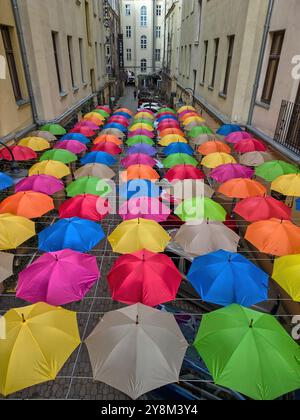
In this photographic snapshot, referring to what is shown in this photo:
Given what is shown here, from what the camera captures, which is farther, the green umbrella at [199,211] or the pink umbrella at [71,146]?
the pink umbrella at [71,146]

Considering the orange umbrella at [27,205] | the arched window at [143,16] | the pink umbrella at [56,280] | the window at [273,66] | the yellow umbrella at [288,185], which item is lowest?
the pink umbrella at [56,280]

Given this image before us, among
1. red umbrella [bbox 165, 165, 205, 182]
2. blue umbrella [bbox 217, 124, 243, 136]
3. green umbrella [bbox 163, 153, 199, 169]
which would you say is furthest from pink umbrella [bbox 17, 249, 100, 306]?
blue umbrella [bbox 217, 124, 243, 136]

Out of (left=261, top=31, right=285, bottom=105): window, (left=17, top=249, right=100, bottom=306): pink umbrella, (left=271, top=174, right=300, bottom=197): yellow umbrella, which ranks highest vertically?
(left=261, top=31, right=285, bottom=105): window

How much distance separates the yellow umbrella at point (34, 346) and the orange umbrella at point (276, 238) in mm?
4624

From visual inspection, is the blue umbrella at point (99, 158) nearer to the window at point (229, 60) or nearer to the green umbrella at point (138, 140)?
the green umbrella at point (138, 140)

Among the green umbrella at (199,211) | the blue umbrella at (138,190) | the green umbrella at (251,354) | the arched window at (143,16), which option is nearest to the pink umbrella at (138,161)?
the blue umbrella at (138,190)

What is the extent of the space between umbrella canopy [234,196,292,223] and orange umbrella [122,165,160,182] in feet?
11.4

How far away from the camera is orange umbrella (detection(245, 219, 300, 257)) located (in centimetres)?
710

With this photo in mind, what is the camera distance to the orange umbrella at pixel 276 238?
7102 mm

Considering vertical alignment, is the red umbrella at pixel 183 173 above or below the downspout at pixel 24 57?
below

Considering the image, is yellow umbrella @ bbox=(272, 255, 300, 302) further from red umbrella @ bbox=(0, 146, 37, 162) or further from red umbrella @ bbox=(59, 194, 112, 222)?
red umbrella @ bbox=(0, 146, 37, 162)

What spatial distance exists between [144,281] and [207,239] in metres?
2.15

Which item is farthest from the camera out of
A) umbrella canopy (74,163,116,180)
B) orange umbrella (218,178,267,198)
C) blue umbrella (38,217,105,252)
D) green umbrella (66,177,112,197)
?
umbrella canopy (74,163,116,180)

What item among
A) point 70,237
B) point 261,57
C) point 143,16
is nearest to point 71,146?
point 70,237
